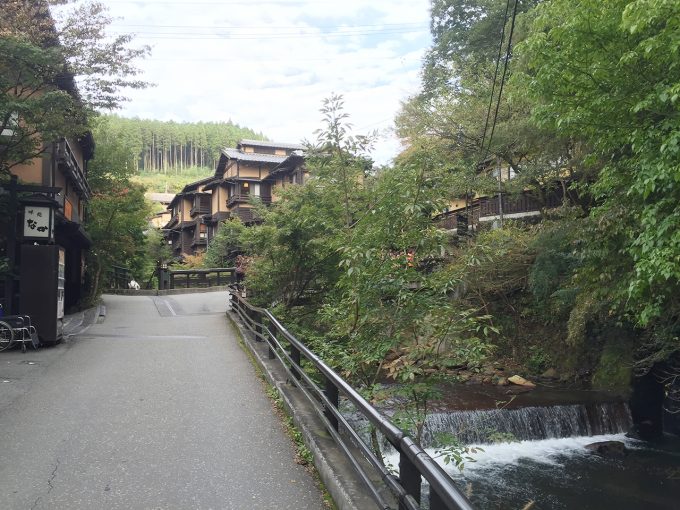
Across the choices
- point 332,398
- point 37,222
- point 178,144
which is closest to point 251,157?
point 37,222

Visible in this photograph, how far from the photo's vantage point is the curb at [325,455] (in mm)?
3641

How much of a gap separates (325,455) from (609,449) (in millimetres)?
8340

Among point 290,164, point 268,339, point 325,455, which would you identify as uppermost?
point 290,164

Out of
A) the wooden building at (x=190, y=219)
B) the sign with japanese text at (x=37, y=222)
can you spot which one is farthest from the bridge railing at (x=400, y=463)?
the wooden building at (x=190, y=219)

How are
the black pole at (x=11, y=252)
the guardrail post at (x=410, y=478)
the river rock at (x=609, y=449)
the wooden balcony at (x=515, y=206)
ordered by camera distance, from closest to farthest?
the guardrail post at (x=410, y=478), the river rock at (x=609, y=449), the black pole at (x=11, y=252), the wooden balcony at (x=515, y=206)

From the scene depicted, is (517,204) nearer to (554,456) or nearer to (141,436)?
(554,456)

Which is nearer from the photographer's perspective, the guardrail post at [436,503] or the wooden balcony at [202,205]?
the guardrail post at [436,503]

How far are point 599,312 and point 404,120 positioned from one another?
9.94m

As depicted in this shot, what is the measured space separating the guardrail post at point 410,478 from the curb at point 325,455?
75 cm

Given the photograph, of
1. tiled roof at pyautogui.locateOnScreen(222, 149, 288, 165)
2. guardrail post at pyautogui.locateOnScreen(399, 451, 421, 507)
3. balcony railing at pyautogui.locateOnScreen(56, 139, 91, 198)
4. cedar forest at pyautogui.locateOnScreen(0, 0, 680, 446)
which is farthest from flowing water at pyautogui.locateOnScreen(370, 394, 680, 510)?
tiled roof at pyautogui.locateOnScreen(222, 149, 288, 165)

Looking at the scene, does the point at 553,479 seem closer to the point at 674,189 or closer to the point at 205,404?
the point at 674,189

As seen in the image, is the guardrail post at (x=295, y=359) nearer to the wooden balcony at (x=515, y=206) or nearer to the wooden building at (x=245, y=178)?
the wooden balcony at (x=515, y=206)

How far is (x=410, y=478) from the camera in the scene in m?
2.79

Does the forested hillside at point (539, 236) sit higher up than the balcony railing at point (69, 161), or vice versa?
the balcony railing at point (69, 161)
